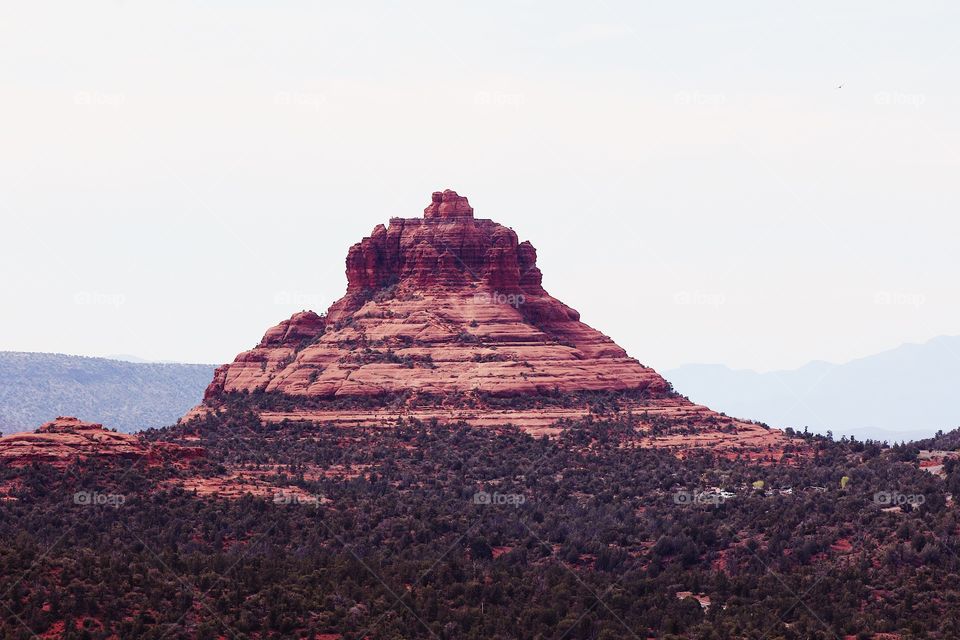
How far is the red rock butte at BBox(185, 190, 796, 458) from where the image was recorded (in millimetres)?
127938

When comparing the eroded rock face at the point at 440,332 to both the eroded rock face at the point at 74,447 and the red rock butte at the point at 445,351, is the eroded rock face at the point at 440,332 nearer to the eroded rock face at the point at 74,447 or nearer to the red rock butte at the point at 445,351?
the red rock butte at the point at 445,351

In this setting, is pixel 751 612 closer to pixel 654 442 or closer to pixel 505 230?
pixel 654 442

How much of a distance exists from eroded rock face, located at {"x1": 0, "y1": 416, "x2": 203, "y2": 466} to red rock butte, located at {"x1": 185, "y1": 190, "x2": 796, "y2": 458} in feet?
56.9

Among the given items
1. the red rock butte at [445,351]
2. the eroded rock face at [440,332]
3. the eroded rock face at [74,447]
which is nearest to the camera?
the eroded rock face at [74,447]

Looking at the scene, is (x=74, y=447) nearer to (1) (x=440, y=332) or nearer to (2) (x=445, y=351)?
(2) (x=445, y=351)

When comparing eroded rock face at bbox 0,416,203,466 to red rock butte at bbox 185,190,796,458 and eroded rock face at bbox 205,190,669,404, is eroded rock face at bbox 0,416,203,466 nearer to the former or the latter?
red rock butte at bbox 185,190,796,458

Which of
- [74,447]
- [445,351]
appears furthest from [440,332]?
[74,447]

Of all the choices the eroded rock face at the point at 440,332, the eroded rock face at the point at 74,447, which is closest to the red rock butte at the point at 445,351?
the eroded rock face at the point at 440,332

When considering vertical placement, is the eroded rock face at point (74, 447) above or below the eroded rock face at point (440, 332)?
below

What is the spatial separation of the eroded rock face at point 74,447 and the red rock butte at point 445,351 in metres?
17.3

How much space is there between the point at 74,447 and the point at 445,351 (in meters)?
30.5

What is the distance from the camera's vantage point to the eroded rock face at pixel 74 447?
10700 cm

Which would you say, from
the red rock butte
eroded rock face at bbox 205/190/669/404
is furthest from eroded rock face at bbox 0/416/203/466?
eroded rock face at bbox 205/190/669/404

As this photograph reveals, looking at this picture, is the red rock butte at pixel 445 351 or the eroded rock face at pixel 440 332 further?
the eroded rock face at pixel 440 332
